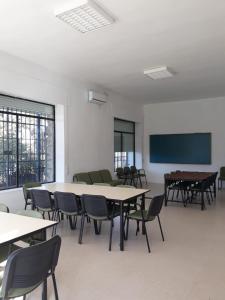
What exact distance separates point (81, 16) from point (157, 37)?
139 cm

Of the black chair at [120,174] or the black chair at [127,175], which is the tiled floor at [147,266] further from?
the black chair at [127,175]

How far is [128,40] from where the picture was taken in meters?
4.32

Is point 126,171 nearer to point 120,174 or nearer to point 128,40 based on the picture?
point 120,174

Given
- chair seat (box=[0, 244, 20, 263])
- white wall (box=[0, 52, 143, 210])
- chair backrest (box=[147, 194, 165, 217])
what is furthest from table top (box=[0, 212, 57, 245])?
white wall (box=[0, 52, 143, 210])

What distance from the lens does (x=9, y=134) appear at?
5367 mm

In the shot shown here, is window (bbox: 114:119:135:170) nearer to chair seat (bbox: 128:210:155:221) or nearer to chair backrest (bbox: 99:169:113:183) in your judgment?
chair backrest (bbox: 99:169:113:183)

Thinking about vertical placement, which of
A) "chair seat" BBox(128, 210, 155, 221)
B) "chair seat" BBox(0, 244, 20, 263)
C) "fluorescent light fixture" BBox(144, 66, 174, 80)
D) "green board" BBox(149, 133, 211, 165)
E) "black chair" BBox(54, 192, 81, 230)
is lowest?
"chair seat" BBox(128, 210, 155, 221)

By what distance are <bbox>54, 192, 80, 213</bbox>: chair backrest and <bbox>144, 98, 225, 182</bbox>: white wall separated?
22.2 ft

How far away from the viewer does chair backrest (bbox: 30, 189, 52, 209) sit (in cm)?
406

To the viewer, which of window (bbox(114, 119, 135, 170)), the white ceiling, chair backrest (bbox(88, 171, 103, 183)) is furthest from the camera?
window (bbox(114, 119, 135, 170))

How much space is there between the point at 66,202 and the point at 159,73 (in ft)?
12.5

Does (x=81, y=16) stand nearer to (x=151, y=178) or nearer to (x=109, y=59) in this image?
(x=109, y=59)

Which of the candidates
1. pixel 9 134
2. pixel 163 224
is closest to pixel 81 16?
pixel 9 134

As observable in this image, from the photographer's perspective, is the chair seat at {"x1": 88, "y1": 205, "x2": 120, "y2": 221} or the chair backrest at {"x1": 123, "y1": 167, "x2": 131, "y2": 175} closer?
the chair seat at {"x1": 88, "y1": 205, "x2": 120, "y2": 221}
